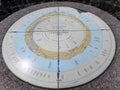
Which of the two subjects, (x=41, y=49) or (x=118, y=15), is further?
(x=118, y=15)

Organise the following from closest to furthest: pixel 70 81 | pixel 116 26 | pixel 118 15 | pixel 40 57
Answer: pixel 70 81, pixel 40 57, pixel 116 26, pixel 118 15

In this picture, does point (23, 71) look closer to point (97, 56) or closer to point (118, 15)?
point (97, 56)

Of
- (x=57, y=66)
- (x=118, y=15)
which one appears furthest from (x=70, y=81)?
(x=118, y=15)

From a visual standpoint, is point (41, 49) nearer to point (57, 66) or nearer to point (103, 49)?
point (57, 66)

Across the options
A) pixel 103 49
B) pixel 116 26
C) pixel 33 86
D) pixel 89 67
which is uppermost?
pixel 116 26

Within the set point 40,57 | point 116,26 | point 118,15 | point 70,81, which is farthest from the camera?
point 118,15

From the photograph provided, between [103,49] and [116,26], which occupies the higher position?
[116,26]

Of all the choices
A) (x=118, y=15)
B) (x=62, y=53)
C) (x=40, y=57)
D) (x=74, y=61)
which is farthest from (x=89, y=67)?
(x=118, y=15)
